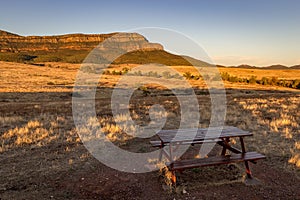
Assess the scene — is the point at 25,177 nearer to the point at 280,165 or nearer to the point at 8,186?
the point at 8,186

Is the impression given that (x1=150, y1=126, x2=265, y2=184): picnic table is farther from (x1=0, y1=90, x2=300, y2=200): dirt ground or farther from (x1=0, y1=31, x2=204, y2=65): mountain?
(x1=0, y1=31, x2=204, y2=65): mountain

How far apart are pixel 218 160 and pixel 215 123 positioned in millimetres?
6371

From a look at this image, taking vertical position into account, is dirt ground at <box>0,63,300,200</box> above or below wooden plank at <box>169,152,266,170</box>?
below

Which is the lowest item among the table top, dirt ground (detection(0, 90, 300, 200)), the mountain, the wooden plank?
dirt ground (detection(0, 90, 300, 200))

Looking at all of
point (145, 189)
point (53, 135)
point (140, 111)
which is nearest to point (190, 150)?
point (145, 189)

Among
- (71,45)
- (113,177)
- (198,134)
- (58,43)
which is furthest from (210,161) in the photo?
(58,43)

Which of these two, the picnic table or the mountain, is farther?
the mountain

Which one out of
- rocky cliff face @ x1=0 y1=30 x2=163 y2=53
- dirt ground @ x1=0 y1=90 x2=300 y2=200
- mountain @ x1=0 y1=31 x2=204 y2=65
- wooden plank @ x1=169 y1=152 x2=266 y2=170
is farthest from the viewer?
rocky cliff face @ x1=0 y1=30 x2=163 y2=53

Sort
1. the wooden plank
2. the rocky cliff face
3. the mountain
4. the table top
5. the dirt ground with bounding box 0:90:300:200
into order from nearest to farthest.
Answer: the dirt ground with bounding box 0:90:300:200 → the wooden plank → the table top → the mountain → the rocky cliff face

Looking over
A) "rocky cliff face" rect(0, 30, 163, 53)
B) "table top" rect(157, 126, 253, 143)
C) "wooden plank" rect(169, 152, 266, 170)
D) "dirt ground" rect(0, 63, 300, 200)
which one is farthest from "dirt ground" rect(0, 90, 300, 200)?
"rocky cliff face" rect(0, 30, 163, 53)

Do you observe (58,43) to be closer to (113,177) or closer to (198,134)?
(113,177)

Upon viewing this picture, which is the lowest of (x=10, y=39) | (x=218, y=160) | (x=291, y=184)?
(x=291, y=184)

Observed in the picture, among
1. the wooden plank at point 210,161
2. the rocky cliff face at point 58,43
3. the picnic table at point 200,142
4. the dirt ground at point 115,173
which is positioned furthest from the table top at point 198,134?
the rocky cliff face at point 58,43

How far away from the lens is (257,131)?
950cm
